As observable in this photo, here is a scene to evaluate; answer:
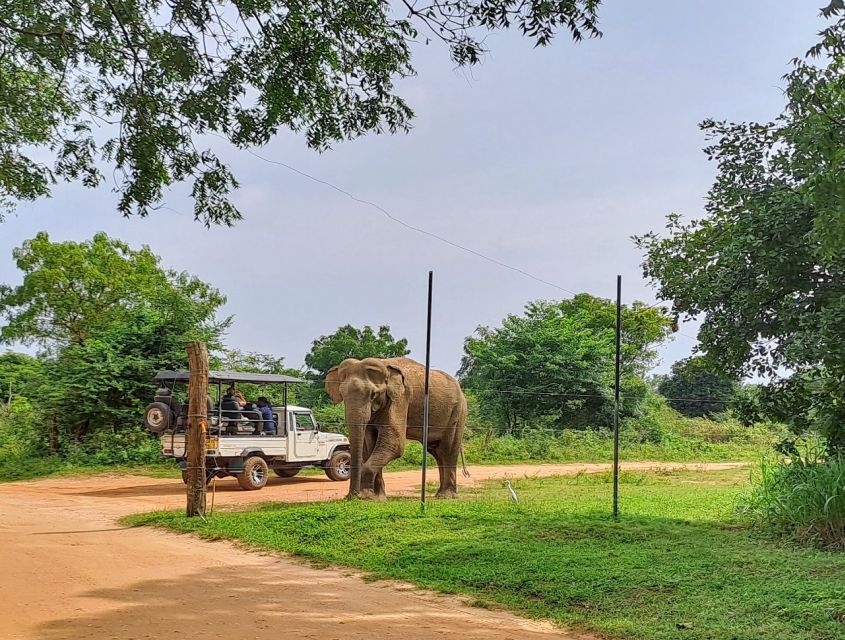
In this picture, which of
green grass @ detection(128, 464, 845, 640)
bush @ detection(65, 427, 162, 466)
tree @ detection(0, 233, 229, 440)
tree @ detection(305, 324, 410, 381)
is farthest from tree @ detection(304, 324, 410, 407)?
green grass @ detection(128, 464, 845, 640)

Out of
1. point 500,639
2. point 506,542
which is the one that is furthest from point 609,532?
point 500,639

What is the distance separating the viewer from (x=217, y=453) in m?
16.3

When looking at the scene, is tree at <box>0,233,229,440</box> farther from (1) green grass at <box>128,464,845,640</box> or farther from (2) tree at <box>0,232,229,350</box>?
(1) green grass at <box>128,464,845,640</box>

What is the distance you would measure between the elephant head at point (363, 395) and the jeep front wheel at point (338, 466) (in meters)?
4.48

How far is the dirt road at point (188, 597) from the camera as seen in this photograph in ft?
20.0

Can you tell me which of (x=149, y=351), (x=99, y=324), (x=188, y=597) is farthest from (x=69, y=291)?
(x=188, y=597)

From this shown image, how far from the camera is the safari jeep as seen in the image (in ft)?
53.5

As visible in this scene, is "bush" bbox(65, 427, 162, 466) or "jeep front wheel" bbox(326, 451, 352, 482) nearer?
"jeep front wheel" bbox(326, 451, 352, 482)

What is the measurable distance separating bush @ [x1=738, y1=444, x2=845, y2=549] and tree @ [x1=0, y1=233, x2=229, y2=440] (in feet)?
55.3

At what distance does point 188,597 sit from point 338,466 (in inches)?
492

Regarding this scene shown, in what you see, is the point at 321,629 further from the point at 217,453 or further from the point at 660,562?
the point at 217,453

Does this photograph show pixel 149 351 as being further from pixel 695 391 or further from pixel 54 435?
pixel 695 391

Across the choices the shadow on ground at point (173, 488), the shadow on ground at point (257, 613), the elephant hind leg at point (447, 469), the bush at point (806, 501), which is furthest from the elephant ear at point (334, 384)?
the bush at point (806, 501)

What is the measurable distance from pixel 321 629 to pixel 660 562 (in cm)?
387
